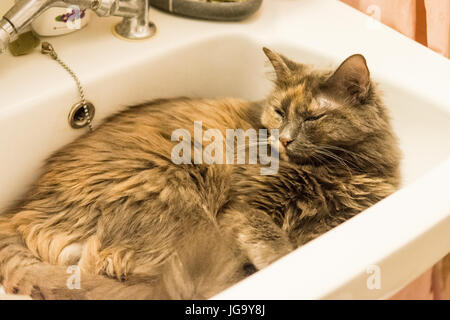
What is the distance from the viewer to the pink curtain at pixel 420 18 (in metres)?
1.35

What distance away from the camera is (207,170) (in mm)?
1105

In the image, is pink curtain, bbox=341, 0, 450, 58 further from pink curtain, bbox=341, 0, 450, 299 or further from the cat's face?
the cat's face

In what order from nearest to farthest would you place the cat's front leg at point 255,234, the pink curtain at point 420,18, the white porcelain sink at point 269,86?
the white porcelain sink at point 269,86 → the cat's front leg at point 255,234 → the pink curtain at point 420,18

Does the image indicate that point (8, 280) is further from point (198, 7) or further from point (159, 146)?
point (198, 7)

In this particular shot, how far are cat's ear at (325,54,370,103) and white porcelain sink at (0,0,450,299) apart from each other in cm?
24

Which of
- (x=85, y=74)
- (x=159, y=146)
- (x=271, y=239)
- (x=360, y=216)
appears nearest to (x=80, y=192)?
(x=159, y=146)

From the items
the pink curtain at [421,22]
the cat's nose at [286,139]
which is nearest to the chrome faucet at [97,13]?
the cat's nose at [286,139]

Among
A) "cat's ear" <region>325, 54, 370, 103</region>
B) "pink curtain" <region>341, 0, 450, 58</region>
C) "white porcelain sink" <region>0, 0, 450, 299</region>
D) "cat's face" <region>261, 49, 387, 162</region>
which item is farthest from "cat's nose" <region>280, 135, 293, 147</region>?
"pink curtain" <region>341, 0, 450, 58</region>

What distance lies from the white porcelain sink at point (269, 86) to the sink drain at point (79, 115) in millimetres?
15

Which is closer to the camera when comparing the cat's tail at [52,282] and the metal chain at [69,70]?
the cat's tail at [52,282]

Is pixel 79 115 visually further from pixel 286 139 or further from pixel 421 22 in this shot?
pixel 421 22

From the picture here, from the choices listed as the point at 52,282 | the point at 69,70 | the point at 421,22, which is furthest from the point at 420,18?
the point at 52,282

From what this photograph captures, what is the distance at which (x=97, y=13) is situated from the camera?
1.15 m

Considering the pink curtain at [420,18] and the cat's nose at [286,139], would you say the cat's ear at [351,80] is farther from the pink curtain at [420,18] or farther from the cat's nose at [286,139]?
the pink curtain at [420,18]
